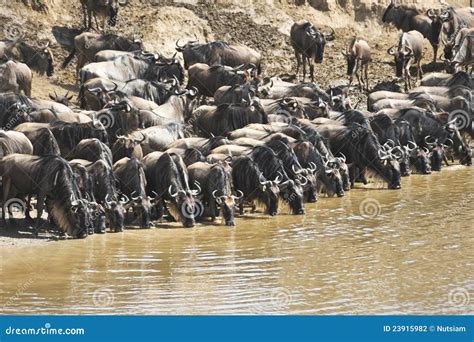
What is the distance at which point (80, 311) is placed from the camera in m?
15.1

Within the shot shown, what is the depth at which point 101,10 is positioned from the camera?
3250 cm

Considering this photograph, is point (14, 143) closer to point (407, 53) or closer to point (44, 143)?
point (44, 143)

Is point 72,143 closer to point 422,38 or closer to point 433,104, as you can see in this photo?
point 433,104

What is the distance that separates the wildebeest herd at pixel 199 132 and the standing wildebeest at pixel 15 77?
21mm

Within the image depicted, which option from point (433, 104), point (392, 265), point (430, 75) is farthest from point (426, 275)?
point (430, 75)

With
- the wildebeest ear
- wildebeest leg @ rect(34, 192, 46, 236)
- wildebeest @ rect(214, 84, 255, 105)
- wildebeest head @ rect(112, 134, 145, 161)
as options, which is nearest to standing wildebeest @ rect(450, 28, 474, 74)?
the wildebeest ear

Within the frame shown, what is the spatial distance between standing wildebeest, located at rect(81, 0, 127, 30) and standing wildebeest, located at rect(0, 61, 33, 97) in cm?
558

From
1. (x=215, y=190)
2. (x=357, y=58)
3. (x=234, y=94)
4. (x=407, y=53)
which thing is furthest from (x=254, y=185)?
(x=407, y=53)

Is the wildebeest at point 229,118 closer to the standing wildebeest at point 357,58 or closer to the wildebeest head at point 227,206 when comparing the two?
the wildebeest head at point 227,206

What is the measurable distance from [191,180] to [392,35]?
1927cm

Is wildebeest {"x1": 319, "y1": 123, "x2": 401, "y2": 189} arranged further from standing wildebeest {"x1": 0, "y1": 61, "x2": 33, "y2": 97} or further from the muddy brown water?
standing wildebeest {"x1": 0, "y1": 61, "x2": 33, "y2": 97}

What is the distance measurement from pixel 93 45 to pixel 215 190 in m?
10.3

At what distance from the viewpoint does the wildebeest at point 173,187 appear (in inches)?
814

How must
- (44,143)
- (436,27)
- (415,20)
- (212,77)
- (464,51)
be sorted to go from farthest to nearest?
(415,20) < (436,27) < (464,51) < (212,77) < (44,143)
